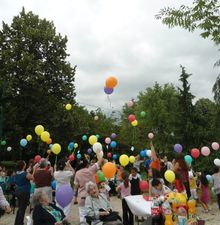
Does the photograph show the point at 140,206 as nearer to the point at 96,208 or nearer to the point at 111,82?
the point at 96,208

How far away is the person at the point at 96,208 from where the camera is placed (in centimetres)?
617

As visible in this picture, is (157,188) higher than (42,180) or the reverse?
the reverse

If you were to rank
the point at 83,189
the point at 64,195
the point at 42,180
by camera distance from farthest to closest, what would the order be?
the point at 42,180, the point at 83,189, the point at 64,195

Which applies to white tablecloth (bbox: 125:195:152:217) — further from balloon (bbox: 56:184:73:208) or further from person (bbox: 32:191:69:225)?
person (bbox: 32:191:69:225)

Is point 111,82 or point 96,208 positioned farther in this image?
point 111,82

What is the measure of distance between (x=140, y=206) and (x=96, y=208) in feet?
3.55

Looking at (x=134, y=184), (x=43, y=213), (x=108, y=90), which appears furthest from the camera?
(x=108, y=90)

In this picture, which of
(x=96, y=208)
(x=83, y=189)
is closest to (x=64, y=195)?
(x=83, y=189)

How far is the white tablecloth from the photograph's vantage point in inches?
263

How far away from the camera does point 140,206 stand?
696 centimetres

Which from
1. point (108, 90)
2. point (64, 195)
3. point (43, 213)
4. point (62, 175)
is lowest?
point (43, 213)

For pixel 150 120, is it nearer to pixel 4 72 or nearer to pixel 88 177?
pixel 4 72

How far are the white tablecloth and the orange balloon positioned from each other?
158 inches

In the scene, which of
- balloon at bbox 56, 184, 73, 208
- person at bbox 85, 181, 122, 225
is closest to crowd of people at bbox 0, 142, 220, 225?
person at bbox 85, 181, 122, 225
